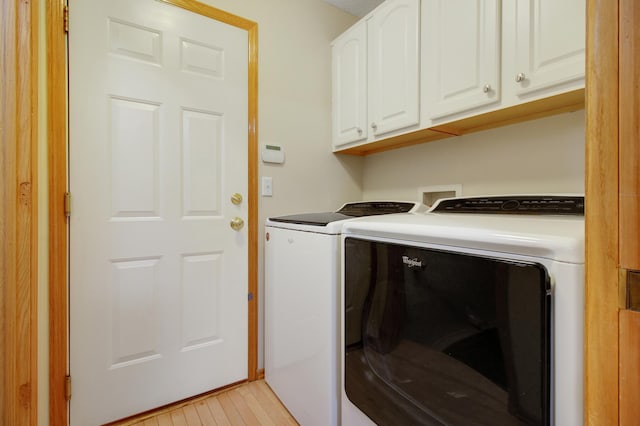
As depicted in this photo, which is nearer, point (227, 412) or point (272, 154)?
point (227, 412)

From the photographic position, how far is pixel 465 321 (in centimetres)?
70

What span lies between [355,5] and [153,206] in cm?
181

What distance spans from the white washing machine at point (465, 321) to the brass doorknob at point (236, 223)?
762 millimetres

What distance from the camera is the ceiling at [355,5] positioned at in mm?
1894

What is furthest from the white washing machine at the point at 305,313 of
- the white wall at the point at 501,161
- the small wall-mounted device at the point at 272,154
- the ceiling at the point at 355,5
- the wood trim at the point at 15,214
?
the ceiling at the point at 355,5

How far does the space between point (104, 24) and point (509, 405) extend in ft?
6.55

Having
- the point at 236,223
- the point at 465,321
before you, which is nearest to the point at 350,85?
the point at 236,223

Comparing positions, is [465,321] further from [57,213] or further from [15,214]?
[57,213]

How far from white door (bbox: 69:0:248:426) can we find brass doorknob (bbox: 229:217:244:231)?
0.02 m

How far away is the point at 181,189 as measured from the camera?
4.86ft

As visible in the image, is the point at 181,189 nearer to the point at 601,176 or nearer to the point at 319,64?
the point at 319,64

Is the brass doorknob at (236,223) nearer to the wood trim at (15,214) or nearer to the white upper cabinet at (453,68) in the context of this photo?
the white upper cabinet at (453,68)

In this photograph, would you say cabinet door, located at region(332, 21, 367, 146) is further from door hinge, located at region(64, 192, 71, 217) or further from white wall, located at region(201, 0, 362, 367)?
door hinge, located at region(64, 192, 71, 217)

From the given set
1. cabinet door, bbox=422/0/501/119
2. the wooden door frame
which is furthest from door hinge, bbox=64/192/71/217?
cabinet door, bbox=422/0/501/119
